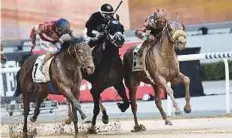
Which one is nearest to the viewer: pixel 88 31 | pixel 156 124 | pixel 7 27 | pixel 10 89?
pixel 88 31

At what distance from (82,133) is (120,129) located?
1297 millimetres

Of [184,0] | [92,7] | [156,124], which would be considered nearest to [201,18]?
[184,0]

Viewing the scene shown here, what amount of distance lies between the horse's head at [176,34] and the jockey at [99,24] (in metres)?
1.13

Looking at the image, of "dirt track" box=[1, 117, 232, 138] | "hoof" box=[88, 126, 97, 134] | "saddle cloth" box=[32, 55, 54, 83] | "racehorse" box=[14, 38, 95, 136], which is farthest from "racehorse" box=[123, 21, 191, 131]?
"saddle cloth" box=[32, 55, 54, 83]

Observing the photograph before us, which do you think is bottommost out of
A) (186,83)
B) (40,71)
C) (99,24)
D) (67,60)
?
(186,83)

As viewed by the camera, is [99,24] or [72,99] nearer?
[72,99]

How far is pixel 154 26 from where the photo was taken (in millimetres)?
13195

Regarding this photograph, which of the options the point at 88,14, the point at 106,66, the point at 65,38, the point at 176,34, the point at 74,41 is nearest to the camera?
the point at 74,41

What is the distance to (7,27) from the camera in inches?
1079

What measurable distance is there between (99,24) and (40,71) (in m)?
1.46

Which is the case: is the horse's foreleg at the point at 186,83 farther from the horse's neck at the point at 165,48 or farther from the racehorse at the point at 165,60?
the horse's neck at the point at 165,48

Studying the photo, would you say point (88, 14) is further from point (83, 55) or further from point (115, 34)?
point (83, 55)

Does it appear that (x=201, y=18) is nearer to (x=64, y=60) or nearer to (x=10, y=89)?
(x=10, y=89)

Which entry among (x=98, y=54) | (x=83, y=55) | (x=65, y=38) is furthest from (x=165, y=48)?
(x=65, y=38)
